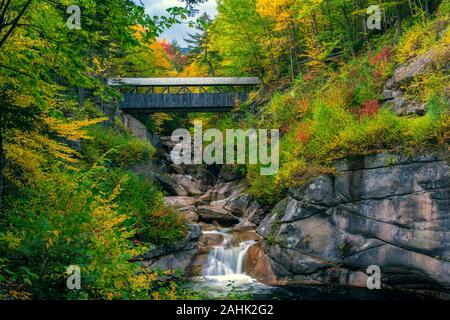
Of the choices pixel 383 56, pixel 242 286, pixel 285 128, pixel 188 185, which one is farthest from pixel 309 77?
pixel 242 286

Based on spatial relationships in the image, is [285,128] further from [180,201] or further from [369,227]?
[369,227]

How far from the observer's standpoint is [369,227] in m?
12.8

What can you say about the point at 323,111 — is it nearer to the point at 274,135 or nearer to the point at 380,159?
the point at 380,159

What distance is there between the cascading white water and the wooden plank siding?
55.6 feet

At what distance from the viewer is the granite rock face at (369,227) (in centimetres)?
1158

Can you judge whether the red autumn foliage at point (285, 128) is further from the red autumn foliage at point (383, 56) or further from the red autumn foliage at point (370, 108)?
the red autumn foliage at point (383, 56)

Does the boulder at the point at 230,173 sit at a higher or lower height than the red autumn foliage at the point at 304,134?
lower

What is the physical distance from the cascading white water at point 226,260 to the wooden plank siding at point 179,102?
16957 millimetres

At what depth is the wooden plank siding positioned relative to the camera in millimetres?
30847

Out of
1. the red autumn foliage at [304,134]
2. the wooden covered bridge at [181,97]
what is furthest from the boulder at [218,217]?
the wooden covered bridge at [181,97]

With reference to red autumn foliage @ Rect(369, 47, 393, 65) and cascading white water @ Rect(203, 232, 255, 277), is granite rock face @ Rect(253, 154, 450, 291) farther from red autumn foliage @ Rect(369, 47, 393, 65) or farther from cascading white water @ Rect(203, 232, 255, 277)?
red autumn foliage @ Rect(369, 47, 393, 65)

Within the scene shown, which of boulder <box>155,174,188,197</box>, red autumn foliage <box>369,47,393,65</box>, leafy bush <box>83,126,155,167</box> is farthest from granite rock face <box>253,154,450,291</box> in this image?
boulder <box>155,174,188,197</box>

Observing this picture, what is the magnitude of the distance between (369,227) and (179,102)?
69.6 feet
